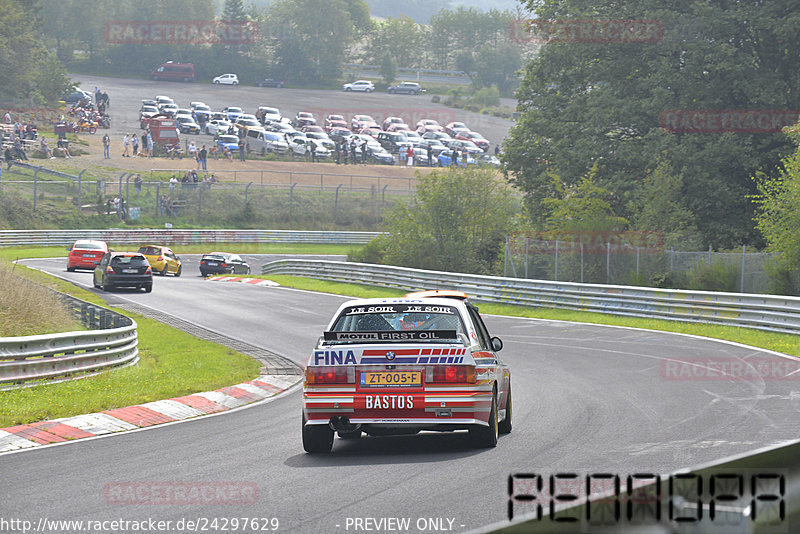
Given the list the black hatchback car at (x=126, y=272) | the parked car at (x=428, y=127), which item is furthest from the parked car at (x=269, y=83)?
the black hatchback car at (x=126, y=272)

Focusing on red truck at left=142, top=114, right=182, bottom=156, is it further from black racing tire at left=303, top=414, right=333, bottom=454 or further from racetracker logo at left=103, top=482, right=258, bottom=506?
racetracker logo at left=103, top=482, right=258, bottom=506

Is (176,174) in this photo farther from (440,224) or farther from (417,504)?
(417,504)

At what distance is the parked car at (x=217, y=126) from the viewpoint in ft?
280

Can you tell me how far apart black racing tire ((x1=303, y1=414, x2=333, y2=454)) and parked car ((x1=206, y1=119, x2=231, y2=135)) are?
77.3m

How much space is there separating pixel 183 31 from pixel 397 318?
121m

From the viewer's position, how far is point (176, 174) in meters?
67.9

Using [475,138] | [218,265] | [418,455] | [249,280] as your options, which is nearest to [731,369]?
[418,455]

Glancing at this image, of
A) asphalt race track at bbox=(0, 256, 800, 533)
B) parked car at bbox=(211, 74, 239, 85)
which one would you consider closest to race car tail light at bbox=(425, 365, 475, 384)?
asphalt race track at bbox=(0, 256, 800, 533)

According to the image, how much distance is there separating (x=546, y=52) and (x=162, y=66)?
8431cm

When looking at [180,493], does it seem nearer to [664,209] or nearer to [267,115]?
[664,209]

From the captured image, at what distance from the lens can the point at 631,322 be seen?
26.8 meters

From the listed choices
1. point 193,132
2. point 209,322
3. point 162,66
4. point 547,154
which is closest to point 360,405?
point 209,322

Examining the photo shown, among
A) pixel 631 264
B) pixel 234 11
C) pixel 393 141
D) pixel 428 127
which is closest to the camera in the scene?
pixel 631 264

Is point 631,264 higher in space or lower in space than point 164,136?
lower
